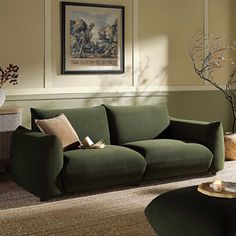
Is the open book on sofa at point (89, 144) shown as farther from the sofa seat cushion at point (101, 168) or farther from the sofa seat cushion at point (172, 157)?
the sofa seat cushion at point (172, 157)

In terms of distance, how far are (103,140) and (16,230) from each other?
1.86 metres

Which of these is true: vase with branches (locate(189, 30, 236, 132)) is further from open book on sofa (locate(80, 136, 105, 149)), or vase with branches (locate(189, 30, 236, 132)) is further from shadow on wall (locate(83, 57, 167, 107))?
open book on sofa (locate(80, 136, 105, 149))

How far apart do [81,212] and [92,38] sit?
8.17 feet

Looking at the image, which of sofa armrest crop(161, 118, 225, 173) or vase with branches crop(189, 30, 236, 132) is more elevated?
vase with branches crop(189, 30, 236, 132)

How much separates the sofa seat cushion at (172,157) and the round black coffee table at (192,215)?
5.20 ft

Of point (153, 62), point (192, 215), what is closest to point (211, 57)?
point (153, 62)

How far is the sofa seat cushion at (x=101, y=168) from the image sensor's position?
14.8 feet

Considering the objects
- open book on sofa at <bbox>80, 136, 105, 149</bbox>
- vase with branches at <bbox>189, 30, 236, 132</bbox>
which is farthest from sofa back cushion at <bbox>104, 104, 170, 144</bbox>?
vase with branches at <bbox>189, 30, 236, 132</bbox>

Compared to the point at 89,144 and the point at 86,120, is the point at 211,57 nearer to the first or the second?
the point at 86,120

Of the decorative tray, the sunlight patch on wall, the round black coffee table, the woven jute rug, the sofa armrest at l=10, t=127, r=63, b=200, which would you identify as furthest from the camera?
the sunlight patch on wall

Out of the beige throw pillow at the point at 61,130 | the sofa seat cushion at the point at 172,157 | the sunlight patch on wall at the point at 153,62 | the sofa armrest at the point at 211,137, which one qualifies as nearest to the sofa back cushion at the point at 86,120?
the beige throw pillow at the point at 61,130

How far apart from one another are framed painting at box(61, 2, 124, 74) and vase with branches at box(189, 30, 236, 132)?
1164 mm

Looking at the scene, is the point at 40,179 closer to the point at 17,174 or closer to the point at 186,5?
the point at 17,174

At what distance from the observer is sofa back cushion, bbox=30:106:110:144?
5.18 metres
